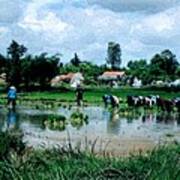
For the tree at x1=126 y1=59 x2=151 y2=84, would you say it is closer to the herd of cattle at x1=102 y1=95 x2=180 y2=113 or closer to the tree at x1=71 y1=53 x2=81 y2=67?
the tree at x1=71 y1=53 x2=81 y2=67

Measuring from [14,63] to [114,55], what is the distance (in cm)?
9201

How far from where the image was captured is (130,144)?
22.3 metres

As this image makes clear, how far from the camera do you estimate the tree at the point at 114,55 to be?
173375 millimetres

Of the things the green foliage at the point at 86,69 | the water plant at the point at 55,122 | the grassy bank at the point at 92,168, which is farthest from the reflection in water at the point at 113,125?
the green foliage at the point at 86,69

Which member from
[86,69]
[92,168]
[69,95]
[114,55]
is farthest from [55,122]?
[114,55]

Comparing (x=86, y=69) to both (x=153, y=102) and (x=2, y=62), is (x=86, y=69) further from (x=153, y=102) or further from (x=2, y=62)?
(x=153, y=102)

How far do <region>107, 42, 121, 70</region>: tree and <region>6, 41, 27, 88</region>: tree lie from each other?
85.1m

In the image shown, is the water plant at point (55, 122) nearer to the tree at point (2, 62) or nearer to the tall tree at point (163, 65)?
the tree at point (2, 62)

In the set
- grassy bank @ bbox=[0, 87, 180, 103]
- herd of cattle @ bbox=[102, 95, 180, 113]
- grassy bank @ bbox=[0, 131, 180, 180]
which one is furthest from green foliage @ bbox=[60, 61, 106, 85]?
grassy bank @ bbox=[0, 131, 180, 180]

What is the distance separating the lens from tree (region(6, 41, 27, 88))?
80438 mm

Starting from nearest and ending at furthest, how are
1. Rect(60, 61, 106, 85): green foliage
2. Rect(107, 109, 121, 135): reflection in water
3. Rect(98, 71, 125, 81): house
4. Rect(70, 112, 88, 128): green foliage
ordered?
Rect(107, 109, 121, 135): reflection in water, Rect(70, 112, 88, 128): green foliage, Rect(98, 71, 125, 81): house, Rect(60, 61, 106, 85): green foliage

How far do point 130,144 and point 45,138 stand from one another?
128 inches

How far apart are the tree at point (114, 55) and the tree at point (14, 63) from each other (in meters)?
85.1

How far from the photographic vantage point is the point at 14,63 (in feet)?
274
